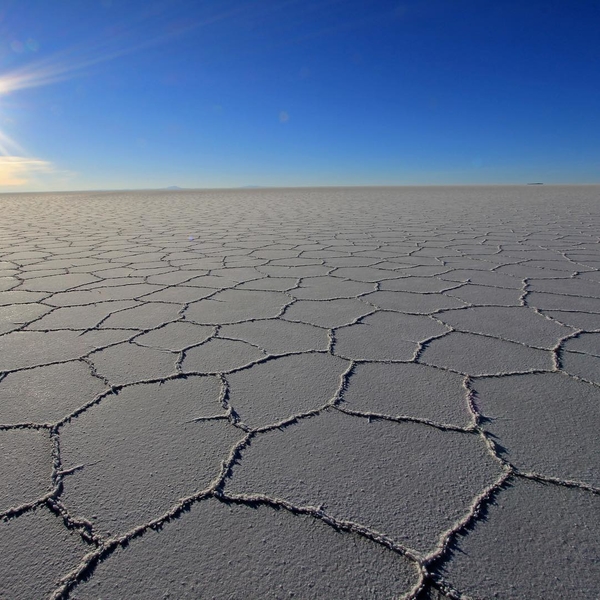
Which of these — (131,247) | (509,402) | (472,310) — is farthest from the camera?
(131,247)

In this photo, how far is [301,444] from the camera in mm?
899

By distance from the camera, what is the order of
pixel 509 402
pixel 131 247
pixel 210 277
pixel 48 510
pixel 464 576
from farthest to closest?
pixel 131 247 → pixel 210 277 → pixel 509 402 → pixel 48 510 → pixel 464 576

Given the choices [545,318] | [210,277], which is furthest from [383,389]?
[210,277]

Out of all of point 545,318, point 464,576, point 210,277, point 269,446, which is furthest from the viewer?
point 210,277

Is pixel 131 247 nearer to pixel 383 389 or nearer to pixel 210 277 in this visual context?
pixel 210 277

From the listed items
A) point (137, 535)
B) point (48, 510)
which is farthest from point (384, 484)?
point (48, 510)

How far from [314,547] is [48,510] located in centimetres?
46

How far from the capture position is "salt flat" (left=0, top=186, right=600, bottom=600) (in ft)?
2.03

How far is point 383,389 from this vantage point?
1.13 m

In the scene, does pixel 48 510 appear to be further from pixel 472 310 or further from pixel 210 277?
pixel 210 277

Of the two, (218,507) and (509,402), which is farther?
(509,402)

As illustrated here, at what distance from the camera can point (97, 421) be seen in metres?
0.99

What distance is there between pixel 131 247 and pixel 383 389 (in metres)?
3.11

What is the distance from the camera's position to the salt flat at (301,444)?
0.62 m
